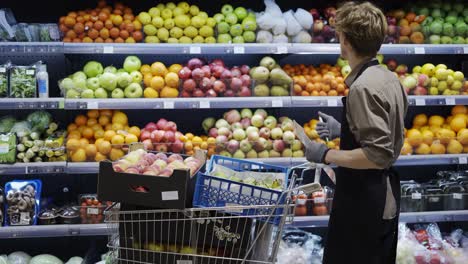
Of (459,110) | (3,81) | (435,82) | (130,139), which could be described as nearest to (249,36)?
(130,139)

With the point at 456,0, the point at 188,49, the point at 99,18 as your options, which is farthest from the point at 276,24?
the point at 456,0

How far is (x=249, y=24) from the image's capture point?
13.6 feet

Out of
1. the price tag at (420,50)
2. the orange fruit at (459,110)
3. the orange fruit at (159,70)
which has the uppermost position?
the price tag at (420,50)

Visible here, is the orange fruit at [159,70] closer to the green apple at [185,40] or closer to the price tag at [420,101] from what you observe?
the green apple at [185,40]

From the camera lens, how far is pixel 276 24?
4.12 metres

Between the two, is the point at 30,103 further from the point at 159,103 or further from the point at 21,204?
the point at 159,103

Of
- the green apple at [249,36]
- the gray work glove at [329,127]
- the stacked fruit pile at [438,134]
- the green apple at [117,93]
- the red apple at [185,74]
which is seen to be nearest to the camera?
the gray work glove at [329,127]

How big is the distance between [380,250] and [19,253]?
2.65m

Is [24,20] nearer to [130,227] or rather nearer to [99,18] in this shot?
[99,18]

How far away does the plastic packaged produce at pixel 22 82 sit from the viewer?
3834mm

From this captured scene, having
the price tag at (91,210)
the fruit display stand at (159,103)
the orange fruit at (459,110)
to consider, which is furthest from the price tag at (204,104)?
the orange fruit at (459,110)

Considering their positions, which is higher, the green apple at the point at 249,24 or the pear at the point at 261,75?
the green apple at the point at 249,24

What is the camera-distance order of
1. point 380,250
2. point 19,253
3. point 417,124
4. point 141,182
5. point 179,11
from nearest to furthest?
1. point 141,182
2. point 380,250
3. point 19,253
4. point 179,11
5. point 417,124

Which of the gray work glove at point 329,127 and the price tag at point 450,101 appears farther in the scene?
the price tag at point 450,101
